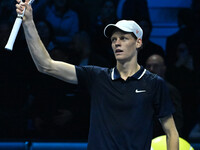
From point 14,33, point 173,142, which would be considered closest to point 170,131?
point 173,142

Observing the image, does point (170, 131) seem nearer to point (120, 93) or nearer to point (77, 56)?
point (120, 93)

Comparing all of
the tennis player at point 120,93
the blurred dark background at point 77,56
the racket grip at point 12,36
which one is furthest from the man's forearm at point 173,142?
the blurred dark background at point 77,56

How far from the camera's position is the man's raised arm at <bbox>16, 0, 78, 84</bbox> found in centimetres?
297

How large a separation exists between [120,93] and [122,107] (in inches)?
4.0

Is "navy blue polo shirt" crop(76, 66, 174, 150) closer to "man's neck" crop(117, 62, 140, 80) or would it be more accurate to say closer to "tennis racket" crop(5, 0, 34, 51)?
"man's neck" crop(117, 62, 140, 80)

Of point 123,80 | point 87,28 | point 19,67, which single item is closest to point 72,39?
point 87,28

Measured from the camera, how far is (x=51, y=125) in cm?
588

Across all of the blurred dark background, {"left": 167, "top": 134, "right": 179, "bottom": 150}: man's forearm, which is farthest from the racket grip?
the blurred dark background

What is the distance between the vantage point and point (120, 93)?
10.4 feet

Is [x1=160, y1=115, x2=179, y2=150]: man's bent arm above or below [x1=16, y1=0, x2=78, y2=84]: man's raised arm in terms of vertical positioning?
below

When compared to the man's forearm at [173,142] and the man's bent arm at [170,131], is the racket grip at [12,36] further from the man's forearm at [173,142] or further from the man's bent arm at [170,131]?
the man's forearm at [173,142]

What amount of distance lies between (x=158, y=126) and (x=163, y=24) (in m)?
1.65

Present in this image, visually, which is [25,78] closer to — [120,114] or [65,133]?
[65,133]

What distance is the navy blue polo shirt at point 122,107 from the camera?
10.1ft
